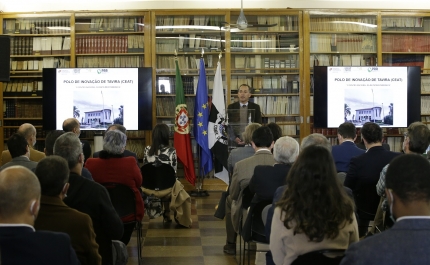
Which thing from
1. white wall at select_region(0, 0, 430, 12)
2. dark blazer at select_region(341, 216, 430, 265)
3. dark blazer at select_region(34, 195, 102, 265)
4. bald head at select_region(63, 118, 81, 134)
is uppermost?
white wall at select_region(0, 0, 430, 12)

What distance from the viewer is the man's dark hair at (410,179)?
1941 millimetres

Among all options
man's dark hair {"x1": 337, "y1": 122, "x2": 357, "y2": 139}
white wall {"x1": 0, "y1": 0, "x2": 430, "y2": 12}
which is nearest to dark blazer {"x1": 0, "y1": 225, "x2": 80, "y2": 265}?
man's dark hair {"x1": 337, "y1": 122, "x2": 357, "y2": 139}

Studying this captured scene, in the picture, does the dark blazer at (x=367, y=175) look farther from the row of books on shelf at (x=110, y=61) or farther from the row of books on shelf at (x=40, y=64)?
the row of books on shelf at (x=40, y=64)

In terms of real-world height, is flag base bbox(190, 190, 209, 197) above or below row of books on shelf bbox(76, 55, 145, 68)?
below

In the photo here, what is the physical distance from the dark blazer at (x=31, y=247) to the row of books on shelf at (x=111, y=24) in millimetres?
8131

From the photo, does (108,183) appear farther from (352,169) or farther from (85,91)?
(85,91)

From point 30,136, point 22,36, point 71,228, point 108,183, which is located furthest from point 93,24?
point 71,228

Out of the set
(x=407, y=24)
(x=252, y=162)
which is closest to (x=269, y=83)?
(x=407, y=24)

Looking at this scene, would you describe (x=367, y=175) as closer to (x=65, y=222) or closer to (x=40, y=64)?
(x=65, y=222)

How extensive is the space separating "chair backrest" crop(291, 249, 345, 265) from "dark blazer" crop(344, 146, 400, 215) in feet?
8.45

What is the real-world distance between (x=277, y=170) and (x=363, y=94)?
5.85m

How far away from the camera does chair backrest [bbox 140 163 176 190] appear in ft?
21.9

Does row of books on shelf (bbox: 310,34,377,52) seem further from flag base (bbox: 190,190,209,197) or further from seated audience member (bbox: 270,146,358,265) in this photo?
seated audience member (bbox: 270,146,358,265)

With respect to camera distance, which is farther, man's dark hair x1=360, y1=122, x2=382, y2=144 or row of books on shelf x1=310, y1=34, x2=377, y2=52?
row of books on shelf x1=310, y1=34, x2=377, y2=52
